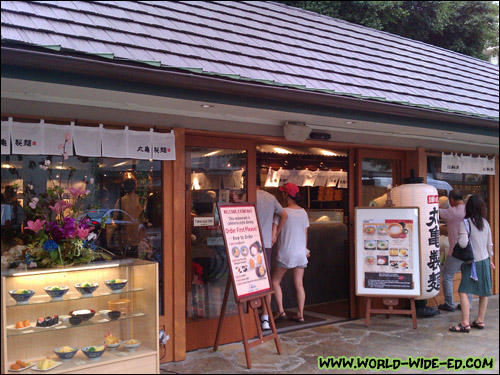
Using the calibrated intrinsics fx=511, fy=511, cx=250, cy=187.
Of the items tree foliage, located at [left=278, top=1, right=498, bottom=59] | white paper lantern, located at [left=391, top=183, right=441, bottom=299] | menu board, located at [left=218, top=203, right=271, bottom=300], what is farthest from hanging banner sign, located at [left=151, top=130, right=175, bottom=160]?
tree foliage, located at [left=278, top=1, right=498, bottom=59]

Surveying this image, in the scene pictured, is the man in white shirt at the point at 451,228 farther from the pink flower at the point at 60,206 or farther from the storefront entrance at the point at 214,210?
the pink flower at the point at 60,206

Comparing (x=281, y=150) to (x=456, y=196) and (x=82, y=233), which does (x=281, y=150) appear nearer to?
(x=456, y=196)

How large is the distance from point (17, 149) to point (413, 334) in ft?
17.6

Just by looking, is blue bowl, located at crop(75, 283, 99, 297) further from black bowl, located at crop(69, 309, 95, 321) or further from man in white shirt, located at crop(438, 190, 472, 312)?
man in white shirt, located at crop(438, 190, 472, 312)

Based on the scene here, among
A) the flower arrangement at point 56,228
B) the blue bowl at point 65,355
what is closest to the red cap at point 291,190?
the flower arrangement at point 56,228

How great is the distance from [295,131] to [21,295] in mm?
3725

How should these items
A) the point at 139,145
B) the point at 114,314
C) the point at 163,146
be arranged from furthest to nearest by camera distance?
the point at 163,146 < the point at 139,145 < the point at 114,314

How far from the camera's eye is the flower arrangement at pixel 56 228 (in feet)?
15.3

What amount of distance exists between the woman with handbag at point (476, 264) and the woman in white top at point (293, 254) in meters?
2.15

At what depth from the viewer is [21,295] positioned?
14.3 ft

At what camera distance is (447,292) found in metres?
A: 8.19

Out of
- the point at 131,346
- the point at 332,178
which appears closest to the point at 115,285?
the point at 131,346

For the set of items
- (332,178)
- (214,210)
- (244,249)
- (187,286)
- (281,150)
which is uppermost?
(281,150)

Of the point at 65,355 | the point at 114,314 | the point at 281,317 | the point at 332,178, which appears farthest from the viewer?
the point at 332,178
